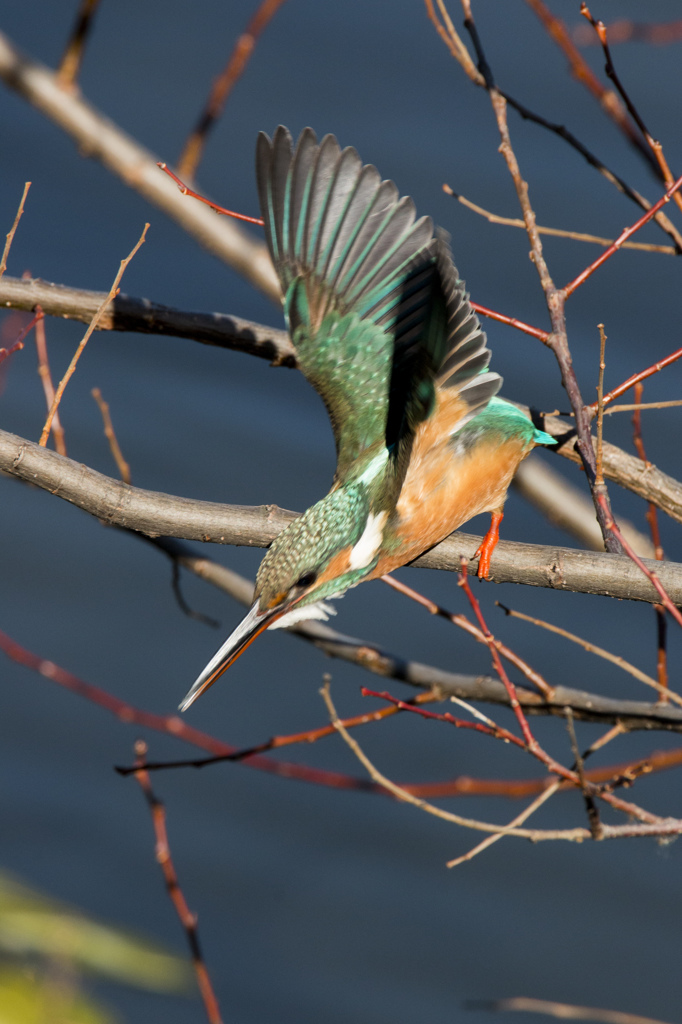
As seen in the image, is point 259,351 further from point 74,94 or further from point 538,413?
point 74,94

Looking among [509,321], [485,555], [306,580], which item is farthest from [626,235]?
[306,580]

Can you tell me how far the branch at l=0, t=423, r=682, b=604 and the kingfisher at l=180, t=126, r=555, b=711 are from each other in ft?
0.19

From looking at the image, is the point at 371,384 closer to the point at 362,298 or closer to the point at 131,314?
the point at 362,298

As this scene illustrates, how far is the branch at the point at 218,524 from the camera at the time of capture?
1.51m

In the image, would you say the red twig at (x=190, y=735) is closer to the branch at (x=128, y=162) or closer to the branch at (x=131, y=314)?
the branch at (x=131, y=314)

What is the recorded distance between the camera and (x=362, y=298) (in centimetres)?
186

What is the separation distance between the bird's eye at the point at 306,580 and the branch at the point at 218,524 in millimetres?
87

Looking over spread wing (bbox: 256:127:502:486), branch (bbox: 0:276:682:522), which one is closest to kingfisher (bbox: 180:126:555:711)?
spread wing (bbox: 256:127:502:486)

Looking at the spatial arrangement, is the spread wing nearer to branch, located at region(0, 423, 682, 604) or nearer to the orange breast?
the orange breast

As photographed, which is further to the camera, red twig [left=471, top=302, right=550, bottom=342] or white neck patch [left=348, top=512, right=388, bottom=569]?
white neck patch [left=348, top=512, right=388, bottom=569]

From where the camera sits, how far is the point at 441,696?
1810 millimetres

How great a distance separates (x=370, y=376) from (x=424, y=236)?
0.33 metres

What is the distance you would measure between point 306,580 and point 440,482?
0.37 meters

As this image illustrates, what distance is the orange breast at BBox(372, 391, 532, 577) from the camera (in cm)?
182
